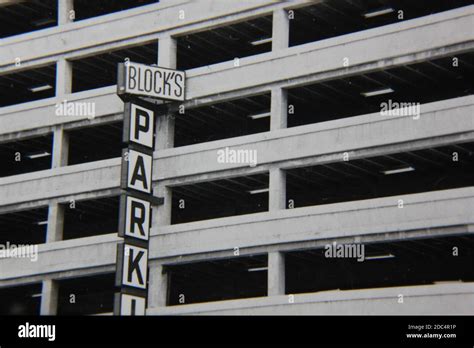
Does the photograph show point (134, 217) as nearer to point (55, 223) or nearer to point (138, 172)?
point (138, 172)

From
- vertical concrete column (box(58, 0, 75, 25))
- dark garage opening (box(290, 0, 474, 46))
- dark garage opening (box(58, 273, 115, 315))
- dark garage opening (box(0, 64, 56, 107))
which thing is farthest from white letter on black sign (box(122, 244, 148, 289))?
vertical concrete column (box(58, 0, 75, 25))

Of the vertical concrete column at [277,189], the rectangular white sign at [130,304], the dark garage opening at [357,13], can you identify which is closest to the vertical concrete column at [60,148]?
the rectangular white sign at [130,304]

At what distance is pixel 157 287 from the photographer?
48.6 metres

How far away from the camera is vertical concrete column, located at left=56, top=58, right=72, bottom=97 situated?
54031mm

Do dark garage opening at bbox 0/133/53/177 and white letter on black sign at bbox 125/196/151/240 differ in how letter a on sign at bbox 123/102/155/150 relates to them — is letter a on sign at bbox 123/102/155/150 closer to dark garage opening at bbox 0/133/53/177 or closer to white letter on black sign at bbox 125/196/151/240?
white letter on black sign at bbox 125/196/151/240

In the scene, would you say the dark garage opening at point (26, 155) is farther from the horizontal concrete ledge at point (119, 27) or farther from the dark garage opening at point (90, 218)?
the horizontal concrete ledge at point (119, 27)

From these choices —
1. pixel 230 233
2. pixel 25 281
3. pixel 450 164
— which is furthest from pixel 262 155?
pixel 25 281

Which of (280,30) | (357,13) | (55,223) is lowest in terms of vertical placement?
(55,223)

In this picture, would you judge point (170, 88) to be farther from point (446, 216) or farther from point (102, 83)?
point (446, 216)

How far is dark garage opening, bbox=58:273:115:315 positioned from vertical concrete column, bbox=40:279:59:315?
278 centimetres

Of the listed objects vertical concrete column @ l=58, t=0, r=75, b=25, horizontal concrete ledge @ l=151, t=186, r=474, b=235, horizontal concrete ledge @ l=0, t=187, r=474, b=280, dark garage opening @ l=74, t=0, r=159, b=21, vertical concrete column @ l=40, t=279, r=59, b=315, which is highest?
dark garage opening @ l=74, t=0, r=159, b=21

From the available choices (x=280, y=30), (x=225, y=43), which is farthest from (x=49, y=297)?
(x=280, y=30)

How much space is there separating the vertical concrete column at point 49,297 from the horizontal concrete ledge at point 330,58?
7.21 metres

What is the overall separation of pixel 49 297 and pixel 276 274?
10709 mm
